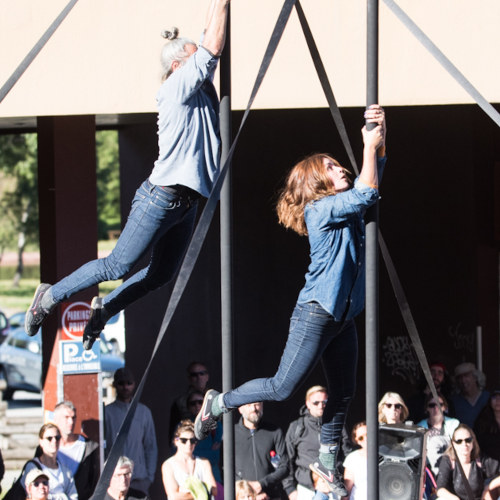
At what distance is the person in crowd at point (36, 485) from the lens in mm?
6211

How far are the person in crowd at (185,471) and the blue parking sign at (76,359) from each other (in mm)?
1081

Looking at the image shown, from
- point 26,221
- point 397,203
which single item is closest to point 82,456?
point 397,203

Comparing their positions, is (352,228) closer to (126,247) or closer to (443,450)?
(126,247)

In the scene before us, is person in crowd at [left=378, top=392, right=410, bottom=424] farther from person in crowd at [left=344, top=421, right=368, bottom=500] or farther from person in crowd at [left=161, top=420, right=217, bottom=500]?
person in crowd at [left=161, top=420, right=217, bottom=500]

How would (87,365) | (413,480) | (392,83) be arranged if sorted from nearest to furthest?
1. (413,480)
2. (392,83)
3. (87,365)

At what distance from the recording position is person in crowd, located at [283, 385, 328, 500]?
6.71 metres

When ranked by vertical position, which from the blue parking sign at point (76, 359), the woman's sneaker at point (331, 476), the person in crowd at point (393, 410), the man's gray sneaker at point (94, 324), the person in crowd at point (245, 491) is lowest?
the person in crowd at point (245, 491)

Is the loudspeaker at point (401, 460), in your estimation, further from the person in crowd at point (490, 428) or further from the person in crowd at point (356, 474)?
the person in crowd at point (490, 428)

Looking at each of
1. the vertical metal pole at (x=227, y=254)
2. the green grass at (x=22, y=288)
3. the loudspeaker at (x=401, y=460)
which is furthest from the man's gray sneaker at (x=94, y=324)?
the green grass at (x=22, y=288)

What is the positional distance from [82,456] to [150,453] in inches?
33.1

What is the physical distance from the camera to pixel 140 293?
155 inches

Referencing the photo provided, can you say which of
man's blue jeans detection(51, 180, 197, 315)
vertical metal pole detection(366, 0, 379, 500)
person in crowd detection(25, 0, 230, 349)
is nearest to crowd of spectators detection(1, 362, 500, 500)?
man's blue jeans detection(51, 180, 197, 315)

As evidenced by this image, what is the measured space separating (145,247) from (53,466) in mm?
3389

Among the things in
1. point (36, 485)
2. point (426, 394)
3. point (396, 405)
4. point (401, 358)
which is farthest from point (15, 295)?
point (396, 405)
